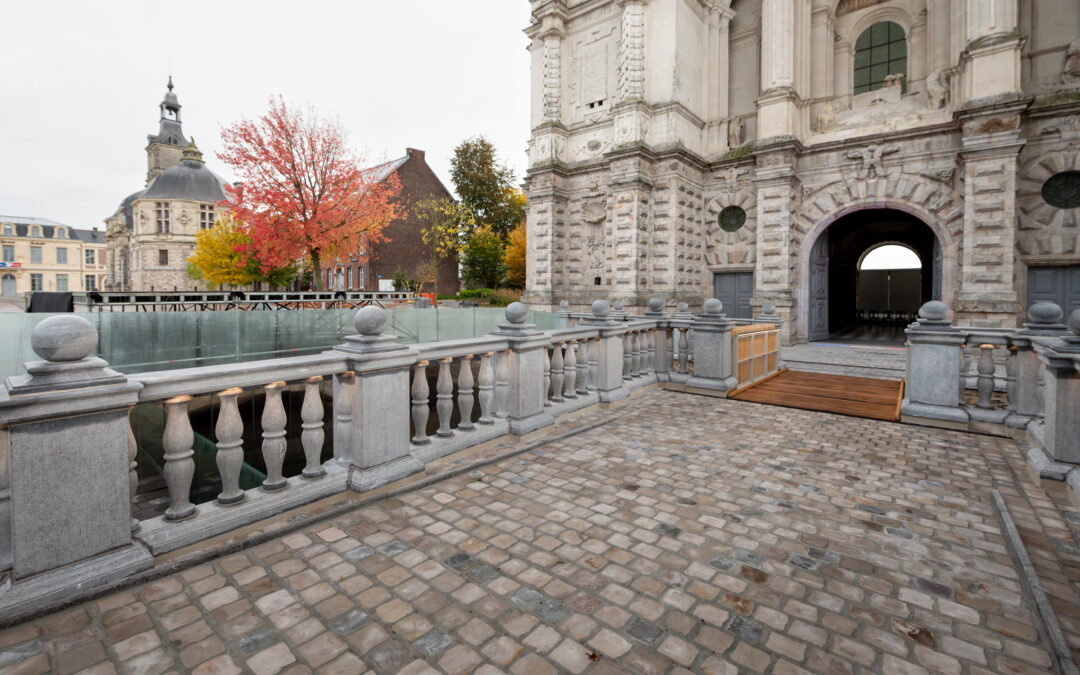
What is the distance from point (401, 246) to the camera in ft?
139

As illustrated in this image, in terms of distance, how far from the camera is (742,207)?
19.3 metres

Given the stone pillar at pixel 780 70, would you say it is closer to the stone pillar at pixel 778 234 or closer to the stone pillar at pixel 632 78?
the stone pillar at pixel 778 234

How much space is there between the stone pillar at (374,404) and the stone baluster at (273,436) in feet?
1.86

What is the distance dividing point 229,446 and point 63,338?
122cm

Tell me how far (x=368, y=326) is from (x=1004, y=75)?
18611 millimetres

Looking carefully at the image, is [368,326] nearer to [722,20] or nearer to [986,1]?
[986,1]

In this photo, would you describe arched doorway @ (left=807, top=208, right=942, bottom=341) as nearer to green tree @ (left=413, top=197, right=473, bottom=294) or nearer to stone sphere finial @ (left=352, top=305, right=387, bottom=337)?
stone sphere finial @ (left=352, top=305, right=387, bottom=337)

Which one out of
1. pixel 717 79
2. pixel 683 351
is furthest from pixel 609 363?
pixel 717 79

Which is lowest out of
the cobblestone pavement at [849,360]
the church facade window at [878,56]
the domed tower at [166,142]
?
the cobblestone pavement at [849,360]

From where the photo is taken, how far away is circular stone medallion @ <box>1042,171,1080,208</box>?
1353cm

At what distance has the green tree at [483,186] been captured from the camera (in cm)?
4091

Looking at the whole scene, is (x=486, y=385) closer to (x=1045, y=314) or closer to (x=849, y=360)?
(x=1045, y=314)

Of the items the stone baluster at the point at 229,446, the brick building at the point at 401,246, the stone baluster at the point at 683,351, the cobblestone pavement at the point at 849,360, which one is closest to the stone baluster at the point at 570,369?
the stone baluster at the point at 683,351

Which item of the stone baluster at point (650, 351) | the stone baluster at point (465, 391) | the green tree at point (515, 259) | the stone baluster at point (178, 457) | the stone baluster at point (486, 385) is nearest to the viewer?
the stone baluster at point (178, 457)
